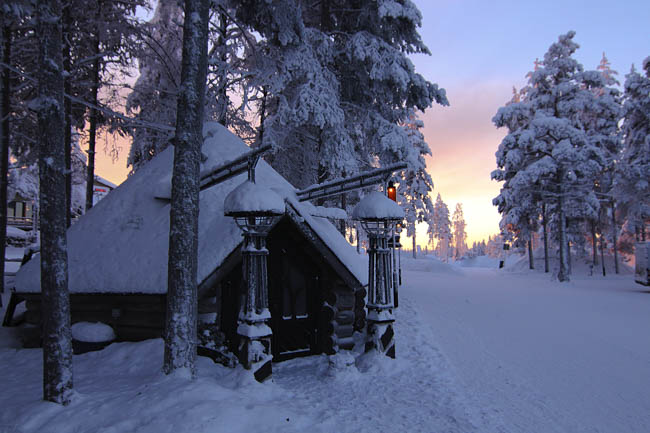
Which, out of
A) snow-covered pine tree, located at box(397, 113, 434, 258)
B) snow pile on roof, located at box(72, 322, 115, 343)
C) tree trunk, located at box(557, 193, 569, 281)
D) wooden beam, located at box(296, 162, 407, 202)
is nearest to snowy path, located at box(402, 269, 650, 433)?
wooden beam, located at box(296, 162, 407, 202)

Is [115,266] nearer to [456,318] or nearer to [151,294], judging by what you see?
[151,294]

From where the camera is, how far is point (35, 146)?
12258 millimetres

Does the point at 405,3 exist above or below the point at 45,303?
above

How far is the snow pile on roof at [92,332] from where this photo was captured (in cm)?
691

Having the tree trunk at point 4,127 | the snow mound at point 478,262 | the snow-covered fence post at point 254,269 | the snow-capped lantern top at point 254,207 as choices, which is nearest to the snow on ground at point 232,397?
the snow-covered fence post at point 254,269

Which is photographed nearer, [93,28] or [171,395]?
[171,395]

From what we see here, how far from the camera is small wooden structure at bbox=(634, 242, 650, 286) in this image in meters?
18.0

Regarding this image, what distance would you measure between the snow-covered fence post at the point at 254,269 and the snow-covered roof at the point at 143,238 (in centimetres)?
69

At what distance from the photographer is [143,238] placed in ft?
24.9

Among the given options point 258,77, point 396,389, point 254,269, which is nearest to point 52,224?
point 254,269

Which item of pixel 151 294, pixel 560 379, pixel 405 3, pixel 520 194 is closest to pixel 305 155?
pixel 405 3

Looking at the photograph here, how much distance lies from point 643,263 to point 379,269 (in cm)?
1831

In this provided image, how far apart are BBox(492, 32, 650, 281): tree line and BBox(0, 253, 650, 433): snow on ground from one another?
1497 cm

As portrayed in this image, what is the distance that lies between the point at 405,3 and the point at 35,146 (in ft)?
43.1
